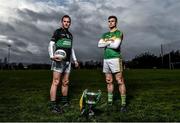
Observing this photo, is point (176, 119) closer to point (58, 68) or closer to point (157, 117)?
point (157, 117)

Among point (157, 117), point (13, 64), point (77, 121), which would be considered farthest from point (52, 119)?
point (13, 64)

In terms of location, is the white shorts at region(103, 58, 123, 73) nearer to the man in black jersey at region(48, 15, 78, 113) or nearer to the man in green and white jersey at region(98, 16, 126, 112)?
the man in green and white jersey at region(98, 16, 126, 112)

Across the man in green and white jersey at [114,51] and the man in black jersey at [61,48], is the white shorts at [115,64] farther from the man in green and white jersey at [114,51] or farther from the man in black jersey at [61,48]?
the man in black jersey at [61,48]

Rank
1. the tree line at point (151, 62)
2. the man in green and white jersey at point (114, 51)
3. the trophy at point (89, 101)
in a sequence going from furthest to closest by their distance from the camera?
the tree line at point (151, 62), the man in green and white jersey at point (114, 51), the trophy at point (89, 101)

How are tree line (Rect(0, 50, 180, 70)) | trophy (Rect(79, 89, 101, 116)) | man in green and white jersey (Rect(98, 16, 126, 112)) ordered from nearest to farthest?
1. trophy (Rect(79, 89, 101, 116))
2. man in green and white jersey (Rect(98, 16, 126, 112))
3. tree line (Rect(0, 50, 180, 70))

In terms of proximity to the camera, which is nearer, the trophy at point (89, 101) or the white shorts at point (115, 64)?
the trophy at point (89, 101)

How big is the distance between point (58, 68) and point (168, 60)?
82858mm

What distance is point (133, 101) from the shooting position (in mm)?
10781

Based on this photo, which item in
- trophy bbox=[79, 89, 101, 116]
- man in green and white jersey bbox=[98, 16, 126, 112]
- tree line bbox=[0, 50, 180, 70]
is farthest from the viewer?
tree line bbox=[0, 50, 180, 70]

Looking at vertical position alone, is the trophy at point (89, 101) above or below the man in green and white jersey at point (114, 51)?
below

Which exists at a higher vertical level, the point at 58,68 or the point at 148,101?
the point at 58,68

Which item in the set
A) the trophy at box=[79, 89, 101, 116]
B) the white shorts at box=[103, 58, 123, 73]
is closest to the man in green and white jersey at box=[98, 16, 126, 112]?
the white shorts at box=[103, 58, 123, 73]

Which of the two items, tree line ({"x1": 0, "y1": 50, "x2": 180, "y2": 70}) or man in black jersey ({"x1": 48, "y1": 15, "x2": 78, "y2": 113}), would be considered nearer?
man in black jersey ({"x1": 48, "y1": 15, "x2": 78, "y2": 113})

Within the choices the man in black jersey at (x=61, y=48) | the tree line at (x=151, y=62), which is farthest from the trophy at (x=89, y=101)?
the tree line at (x=151, y=62)
